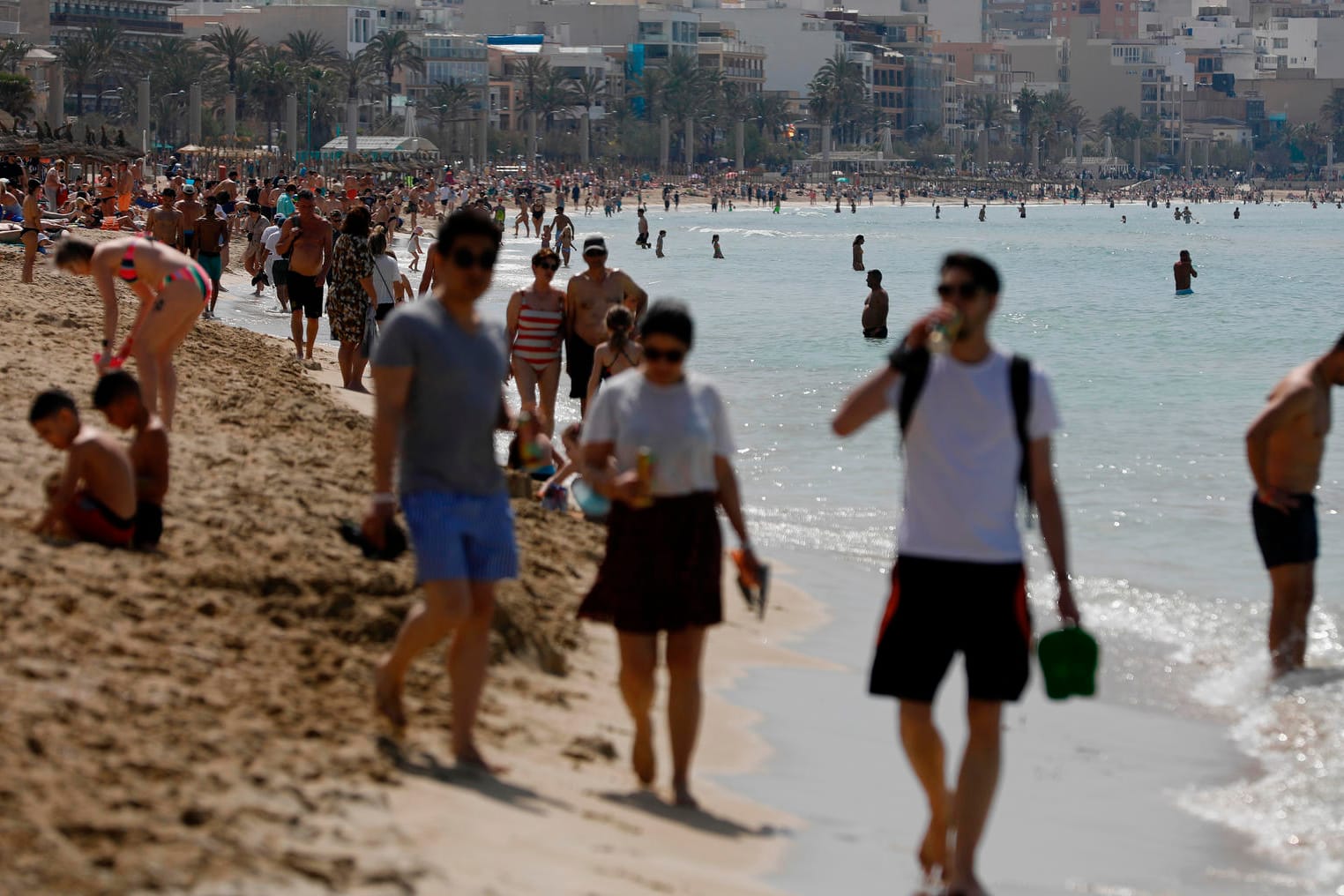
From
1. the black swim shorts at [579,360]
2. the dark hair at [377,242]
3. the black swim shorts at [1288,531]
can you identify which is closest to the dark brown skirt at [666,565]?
the black swim shorts at [1288,531]

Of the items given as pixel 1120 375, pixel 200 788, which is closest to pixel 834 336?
pixel 1120 375

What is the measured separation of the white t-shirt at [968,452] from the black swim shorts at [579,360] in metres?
6.01

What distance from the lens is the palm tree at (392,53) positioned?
120000 mm

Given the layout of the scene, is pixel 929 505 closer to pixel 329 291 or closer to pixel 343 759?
pixel 343 759

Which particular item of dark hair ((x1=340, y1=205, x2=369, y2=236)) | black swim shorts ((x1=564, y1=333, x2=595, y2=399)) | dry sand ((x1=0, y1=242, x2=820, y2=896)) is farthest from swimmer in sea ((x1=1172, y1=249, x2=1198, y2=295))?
dry sand ((x1=0, y1=242, x2=820, y2=896))

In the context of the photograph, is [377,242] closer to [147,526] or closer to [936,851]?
[147,526]

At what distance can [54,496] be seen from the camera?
6141 millimetres

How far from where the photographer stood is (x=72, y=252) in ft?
26.7

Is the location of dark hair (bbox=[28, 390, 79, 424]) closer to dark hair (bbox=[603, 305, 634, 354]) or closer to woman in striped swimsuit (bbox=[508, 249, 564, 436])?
dark hair (bbox=[603, 305, 634, 354])

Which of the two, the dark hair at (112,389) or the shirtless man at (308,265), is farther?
the shirtless man at (308,265)

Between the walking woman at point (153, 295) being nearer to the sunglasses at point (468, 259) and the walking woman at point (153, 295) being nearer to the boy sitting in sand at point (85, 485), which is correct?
the boy sitting in sand at point (85, 485)

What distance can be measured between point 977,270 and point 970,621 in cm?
79

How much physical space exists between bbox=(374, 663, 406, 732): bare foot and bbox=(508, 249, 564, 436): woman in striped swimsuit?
17.4ft

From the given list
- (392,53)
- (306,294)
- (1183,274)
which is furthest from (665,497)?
(392,53)
